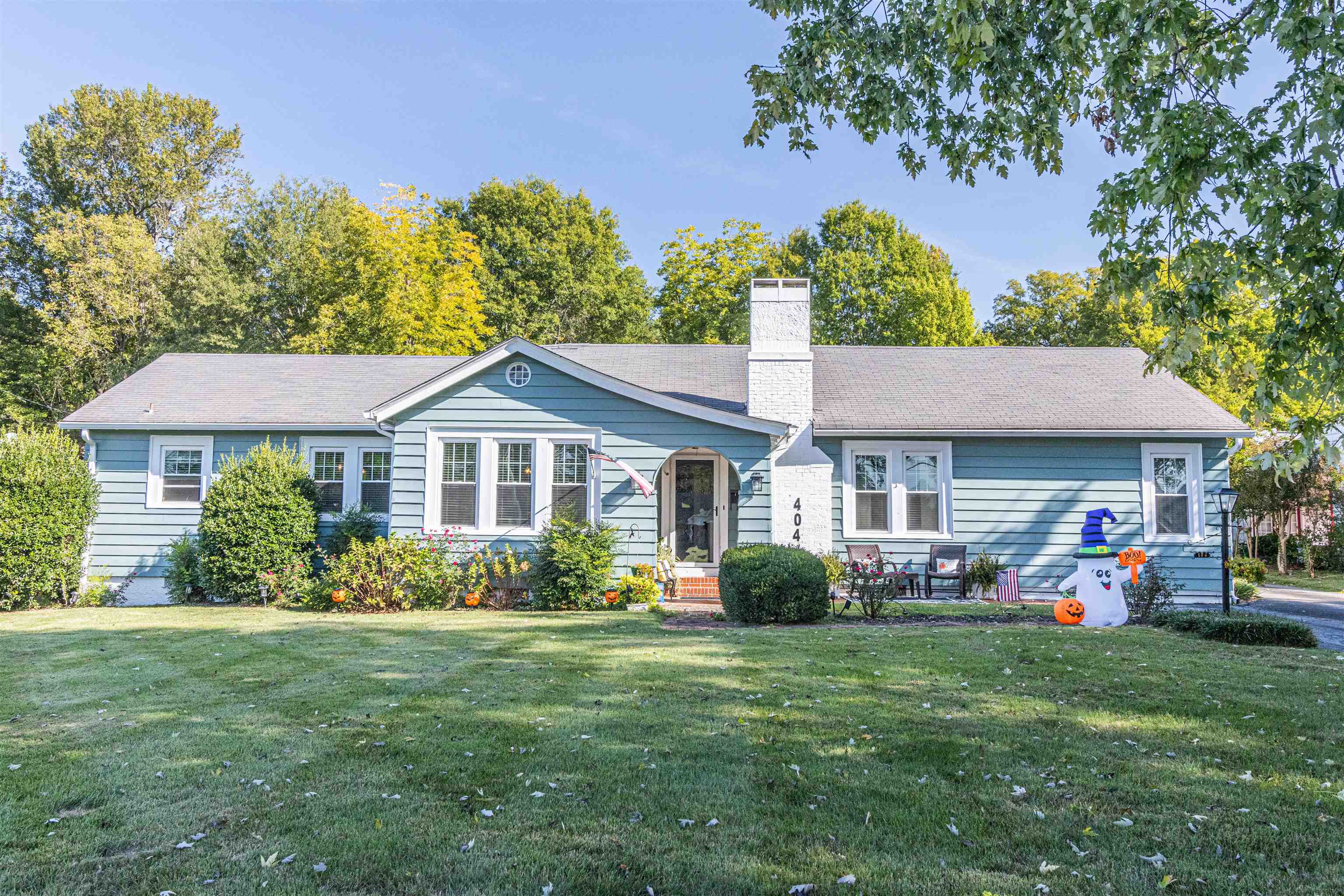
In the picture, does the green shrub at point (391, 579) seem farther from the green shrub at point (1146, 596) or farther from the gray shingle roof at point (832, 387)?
the green shrub at point (1146, 596)

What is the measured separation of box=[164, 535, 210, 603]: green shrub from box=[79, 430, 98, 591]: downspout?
1.41m

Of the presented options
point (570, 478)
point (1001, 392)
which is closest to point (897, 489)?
point (1001, 392)

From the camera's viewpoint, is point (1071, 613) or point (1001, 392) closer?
point (1071, 613)

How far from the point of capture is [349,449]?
14.0 m

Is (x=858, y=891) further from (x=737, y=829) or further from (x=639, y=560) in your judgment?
(x=639, y=560)

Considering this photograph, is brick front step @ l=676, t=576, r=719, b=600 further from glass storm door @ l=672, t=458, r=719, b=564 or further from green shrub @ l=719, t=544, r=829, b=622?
green shrub @ l=719, t=544, r=829, b=622

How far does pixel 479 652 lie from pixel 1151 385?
13450 mm

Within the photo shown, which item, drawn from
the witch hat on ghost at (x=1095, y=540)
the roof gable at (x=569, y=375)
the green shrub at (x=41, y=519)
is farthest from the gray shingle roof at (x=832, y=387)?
the witch hat on ghost at (x=1095, y=540)

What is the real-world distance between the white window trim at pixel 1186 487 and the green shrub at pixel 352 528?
12901 mm

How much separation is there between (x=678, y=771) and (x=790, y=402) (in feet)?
31.8

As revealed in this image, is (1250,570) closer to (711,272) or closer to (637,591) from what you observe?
(637,591)

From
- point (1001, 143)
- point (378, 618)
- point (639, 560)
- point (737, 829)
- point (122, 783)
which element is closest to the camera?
point (737, 829)

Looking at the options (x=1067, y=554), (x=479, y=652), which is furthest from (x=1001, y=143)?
(x=1067, y=554)

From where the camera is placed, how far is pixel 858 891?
2.96 metres
